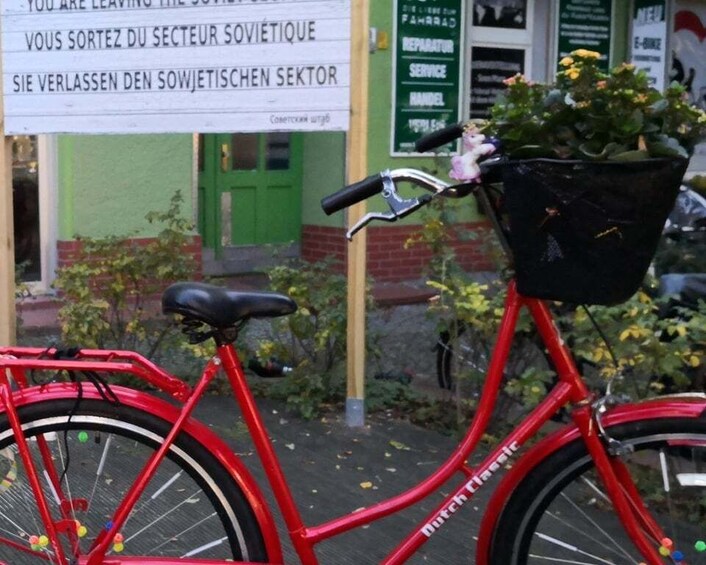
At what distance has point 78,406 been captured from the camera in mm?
2691

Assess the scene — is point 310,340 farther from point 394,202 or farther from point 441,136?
point 394,202

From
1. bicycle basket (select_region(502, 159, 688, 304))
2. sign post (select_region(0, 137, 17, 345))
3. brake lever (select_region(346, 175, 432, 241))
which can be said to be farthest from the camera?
sign post (select_region(0, 137, 17, 345))

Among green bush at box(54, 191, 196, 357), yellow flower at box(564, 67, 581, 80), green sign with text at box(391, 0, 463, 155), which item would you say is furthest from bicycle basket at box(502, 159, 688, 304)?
green sign with text at box(391, 0, 463, 155)

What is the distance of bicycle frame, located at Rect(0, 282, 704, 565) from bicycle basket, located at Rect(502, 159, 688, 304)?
0.19 meters

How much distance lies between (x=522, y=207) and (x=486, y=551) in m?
0.97

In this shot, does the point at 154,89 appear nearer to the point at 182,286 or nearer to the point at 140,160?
the point at 182,286

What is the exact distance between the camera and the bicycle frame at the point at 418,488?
2646 millimetres

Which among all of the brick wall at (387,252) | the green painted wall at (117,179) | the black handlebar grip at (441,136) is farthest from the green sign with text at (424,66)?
the black handlebar grip at (441,136)

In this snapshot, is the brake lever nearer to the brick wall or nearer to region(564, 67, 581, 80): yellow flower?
region(564, 67, 581, 80): yellow flower

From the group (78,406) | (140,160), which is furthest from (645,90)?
(140,160)

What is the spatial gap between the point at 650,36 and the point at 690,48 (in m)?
1.15

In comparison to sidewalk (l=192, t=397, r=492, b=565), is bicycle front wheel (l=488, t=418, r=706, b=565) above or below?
above

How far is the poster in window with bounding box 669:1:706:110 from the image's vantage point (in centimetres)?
1263

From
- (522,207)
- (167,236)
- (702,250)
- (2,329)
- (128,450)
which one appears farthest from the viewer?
(167,236)
